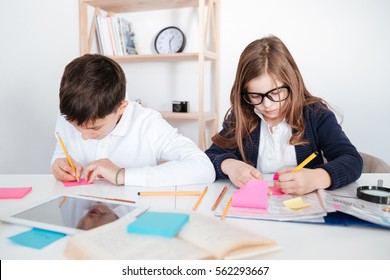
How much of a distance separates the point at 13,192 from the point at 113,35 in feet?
6.18

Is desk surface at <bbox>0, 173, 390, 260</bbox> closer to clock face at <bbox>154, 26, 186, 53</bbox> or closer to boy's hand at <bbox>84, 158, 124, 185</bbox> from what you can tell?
boy's hand at <bbox>84, 158, 124, 185</bbox>

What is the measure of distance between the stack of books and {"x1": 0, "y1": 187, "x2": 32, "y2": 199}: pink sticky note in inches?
70.5

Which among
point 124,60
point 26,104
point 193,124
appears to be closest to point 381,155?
point 193,124

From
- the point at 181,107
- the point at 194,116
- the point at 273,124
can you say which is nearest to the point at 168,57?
the point at 181,107

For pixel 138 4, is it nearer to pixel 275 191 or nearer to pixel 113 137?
pixel 113 137

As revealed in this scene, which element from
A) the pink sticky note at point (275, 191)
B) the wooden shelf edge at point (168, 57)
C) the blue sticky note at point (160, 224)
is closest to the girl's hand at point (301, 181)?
the pink sticky note at point (275, 191)

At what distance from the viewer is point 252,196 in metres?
0.86

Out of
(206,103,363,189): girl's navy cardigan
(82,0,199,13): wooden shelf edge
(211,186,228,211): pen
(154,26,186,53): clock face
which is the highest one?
(82,0,199,13): wooden shelf edge

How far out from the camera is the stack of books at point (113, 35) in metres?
2.60

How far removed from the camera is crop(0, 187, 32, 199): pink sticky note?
3.11ft

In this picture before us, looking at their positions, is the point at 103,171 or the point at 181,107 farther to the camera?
the point at 181,107

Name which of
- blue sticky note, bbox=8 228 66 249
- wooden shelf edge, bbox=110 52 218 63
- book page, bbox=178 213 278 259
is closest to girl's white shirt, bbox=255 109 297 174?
book page, bbox=178 213 278 259

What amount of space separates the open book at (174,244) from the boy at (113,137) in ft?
1.43

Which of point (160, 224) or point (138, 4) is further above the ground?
point (138, 4)
